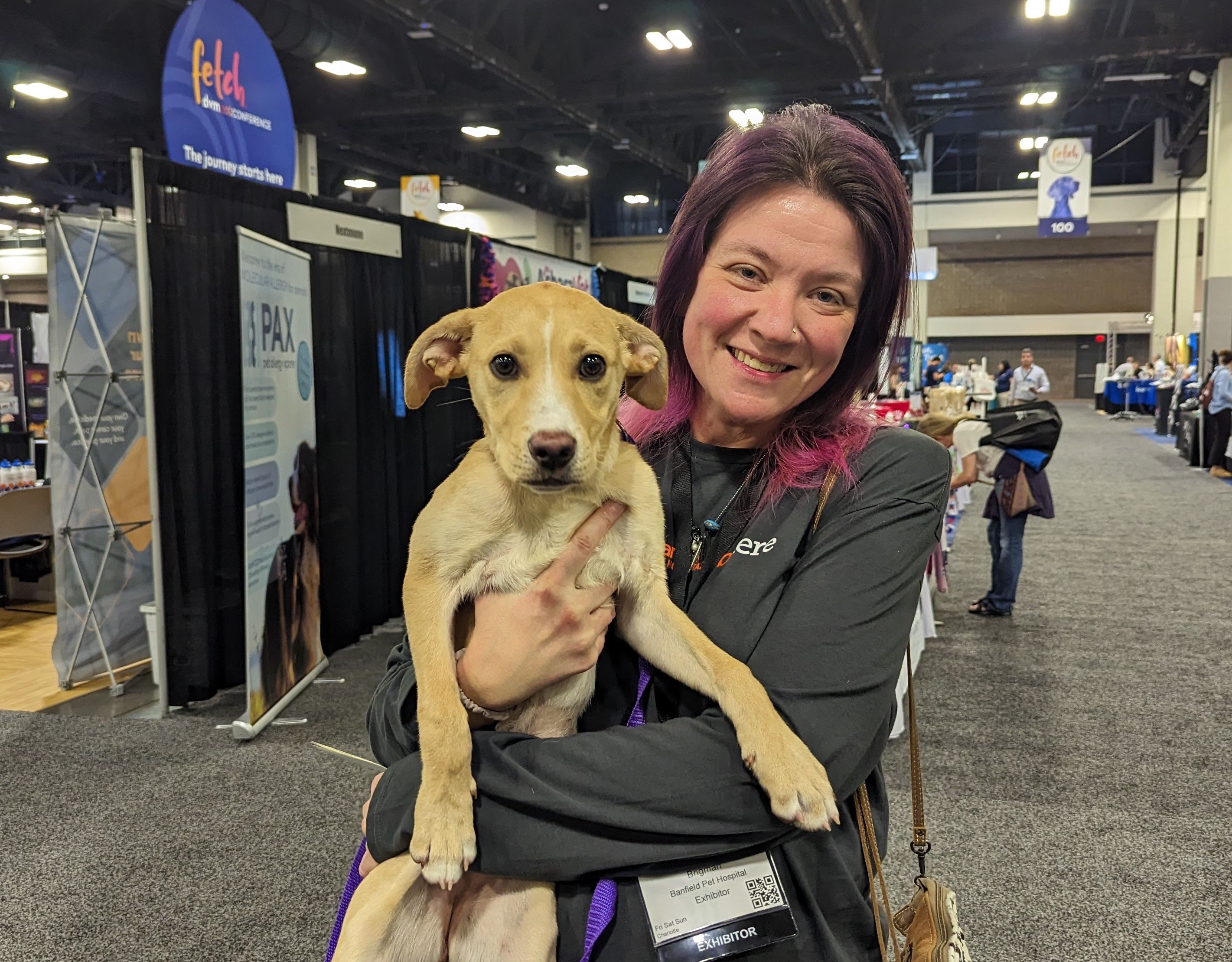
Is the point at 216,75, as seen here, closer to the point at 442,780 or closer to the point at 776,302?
the point at 776,302

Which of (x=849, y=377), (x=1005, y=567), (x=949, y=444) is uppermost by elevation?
(x=849, y=377)

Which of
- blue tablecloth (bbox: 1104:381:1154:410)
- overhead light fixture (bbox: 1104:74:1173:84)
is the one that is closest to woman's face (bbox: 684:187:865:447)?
overhead light fixture (bbox: 1104:74:1173:84)

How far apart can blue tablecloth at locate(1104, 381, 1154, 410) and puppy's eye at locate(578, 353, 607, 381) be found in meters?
26.2

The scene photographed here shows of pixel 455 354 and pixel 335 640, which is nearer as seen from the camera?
pixel 455 354

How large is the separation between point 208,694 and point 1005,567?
5.14 meters

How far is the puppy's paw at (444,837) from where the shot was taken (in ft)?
4.02

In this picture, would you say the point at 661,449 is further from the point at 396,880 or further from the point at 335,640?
the point at 335,640

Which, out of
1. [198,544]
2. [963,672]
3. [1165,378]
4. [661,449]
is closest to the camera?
[661,449]

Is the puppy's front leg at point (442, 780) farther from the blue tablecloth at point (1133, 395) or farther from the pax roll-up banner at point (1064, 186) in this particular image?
the blue tablecloth at point (1133, 395)

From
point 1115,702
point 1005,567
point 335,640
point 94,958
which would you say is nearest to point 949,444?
point 1005,567

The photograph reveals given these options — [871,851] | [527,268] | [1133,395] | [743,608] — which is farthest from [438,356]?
[1133,395]

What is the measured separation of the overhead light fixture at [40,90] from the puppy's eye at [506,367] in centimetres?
1119

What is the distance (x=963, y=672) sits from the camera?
529cm

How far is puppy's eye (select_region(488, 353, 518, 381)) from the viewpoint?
154 centimetres
